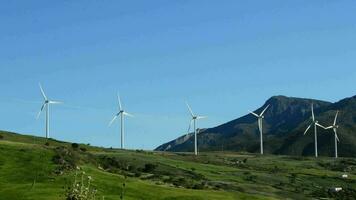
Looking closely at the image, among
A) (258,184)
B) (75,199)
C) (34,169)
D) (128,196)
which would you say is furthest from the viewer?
(258,184)

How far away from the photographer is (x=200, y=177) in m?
199

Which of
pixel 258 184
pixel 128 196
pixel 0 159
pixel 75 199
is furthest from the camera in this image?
pixel 258 184

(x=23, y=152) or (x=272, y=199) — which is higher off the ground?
(x=23, y=152)

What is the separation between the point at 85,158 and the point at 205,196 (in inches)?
2205

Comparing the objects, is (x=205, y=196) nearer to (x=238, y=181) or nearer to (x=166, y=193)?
(x=166, y=193)

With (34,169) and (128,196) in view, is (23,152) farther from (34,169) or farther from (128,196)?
(128,196)

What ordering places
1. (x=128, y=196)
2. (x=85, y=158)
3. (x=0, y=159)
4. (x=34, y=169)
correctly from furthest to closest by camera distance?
(x=85, y=158) < (x=0, y=159) < (x=34, y=169) < (x=128, y=196)

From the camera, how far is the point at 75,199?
44250 mm

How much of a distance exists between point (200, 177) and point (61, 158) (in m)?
49.8

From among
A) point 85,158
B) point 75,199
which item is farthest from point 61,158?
point 75,199

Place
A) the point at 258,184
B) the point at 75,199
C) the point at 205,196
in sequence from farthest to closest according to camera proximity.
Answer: the point at 258,184, the point at 205,196, the point at 75,199

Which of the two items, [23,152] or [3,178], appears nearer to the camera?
[3,178]

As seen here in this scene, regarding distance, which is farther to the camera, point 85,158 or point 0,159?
point 85,158

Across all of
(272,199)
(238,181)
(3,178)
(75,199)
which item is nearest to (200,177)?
(238,181)
